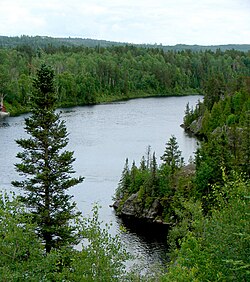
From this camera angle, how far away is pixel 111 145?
85812mm

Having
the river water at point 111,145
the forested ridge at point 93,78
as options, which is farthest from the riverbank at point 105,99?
the river water at point 111,145

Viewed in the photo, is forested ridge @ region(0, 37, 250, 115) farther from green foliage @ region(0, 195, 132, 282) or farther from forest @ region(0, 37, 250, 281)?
green foliage @ region(0, 195, 132, 282)

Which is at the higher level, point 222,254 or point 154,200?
point 222,254

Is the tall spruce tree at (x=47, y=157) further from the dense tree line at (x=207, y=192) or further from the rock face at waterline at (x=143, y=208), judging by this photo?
the rock face at waterline at (x=143, y=208)

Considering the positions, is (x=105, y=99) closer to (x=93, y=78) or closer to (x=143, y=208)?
(x=93, y=78)

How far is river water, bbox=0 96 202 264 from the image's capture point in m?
50.2

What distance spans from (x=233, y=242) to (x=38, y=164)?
16388 millimetres

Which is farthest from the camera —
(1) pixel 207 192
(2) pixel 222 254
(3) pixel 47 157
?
(1) pixel 207 192

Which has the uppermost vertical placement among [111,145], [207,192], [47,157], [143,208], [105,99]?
[47,157]

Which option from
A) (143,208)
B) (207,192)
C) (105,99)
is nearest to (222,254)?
(207,192)

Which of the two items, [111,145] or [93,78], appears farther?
[93,78]

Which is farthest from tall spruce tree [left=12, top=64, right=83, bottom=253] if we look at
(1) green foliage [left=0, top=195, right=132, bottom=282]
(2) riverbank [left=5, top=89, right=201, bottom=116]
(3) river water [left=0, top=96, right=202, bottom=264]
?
(2) riverbank [left=5, top=89, right=201, bottom=116]

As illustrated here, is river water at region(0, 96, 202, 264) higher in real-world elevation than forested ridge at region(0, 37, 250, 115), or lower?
lower

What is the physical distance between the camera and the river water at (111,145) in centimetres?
5019
